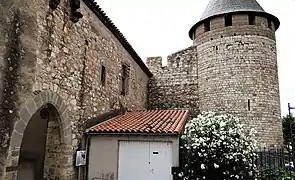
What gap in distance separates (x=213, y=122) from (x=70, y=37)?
4911 millimetres

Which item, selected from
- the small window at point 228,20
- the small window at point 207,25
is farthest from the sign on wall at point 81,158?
the small window at point 228,20

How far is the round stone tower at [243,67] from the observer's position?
13.7 m

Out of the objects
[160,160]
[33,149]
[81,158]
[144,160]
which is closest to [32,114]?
[81,158]

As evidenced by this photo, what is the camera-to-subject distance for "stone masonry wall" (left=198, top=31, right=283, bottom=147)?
44.8 ft

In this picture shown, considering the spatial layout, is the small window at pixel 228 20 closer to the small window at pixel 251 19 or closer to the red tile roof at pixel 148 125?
the small window at pixel 251 19

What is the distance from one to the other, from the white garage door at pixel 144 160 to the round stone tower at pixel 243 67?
8.05 meters

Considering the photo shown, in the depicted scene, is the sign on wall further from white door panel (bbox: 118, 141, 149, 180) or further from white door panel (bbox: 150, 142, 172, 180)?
white door panel (bbox: 150, 142, 172, 180)

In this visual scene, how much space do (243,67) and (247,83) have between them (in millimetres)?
947

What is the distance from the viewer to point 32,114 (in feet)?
17.0

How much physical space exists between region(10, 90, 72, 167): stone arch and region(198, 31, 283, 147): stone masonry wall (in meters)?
9.97

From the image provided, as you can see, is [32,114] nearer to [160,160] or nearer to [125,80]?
[160,160]

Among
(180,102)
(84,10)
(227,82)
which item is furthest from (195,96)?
(84,10)

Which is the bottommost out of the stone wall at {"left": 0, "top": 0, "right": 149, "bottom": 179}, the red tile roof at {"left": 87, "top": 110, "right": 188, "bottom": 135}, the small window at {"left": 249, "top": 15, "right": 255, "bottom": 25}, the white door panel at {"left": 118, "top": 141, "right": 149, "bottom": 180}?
the white door panel at {"left": 118, "top": 141, "right": 149, "bottom": 180}

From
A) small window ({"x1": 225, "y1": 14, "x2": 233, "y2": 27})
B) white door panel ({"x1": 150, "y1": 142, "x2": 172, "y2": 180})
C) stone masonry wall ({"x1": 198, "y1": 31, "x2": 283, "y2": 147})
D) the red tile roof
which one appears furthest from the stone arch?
small window ({"x1": 225, "y1": 14, "x2": 233, "y2": 27})
